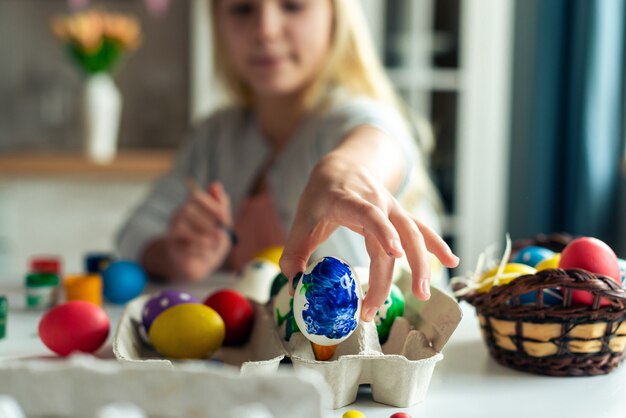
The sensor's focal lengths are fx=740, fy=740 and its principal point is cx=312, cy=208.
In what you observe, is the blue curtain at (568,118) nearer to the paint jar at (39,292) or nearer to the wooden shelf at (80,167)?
the wooden shelf at (80,167)

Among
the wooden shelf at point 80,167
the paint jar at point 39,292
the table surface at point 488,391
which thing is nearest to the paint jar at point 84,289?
the paint jar at point 39,292

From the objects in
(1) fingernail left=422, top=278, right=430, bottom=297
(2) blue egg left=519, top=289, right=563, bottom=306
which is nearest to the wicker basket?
(2) blue egg left=519, top=289, right=563, bottom=306

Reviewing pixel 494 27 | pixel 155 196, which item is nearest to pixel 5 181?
pixel 155 196

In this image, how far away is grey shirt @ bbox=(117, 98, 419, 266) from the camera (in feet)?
3.81

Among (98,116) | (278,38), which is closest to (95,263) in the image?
(278,38)

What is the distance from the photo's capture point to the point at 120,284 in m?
1.04

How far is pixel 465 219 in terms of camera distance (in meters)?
2.85

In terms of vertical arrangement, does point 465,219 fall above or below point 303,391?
below

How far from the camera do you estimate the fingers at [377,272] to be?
598mm

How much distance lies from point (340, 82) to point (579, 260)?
0.82 metres

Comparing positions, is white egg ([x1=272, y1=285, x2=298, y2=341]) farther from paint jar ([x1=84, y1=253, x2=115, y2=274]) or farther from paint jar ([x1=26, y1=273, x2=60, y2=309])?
paint jar ([x1=84, y1=253, x2=115, y2=274])

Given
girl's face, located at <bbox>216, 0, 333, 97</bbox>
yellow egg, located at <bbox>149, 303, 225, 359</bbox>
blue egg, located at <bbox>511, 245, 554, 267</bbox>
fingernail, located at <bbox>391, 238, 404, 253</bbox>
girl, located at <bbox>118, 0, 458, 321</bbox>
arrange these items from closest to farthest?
1. fingernail, located at <bbox>391, 238, 404, 253</bbox>
2. yellow egg, located at <bbox>149, 303, 225, 359</bbox>
3. blue egg, located at <bbox>511, 245, 554, 267</bbox>
4. girl, located at <bbox>118, 0, 458, 321</bbox>
5. girl's face, located at <bbox>216, 0, 333, 97</bbox>

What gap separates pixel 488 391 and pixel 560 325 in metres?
0.09

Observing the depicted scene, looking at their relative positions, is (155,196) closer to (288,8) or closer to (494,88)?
(288,8)
